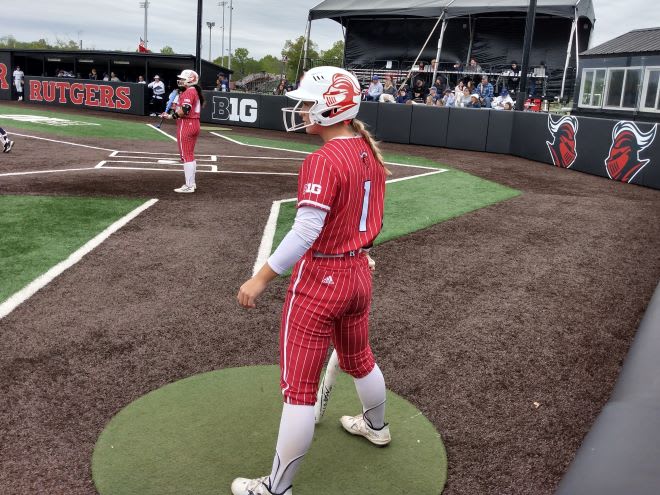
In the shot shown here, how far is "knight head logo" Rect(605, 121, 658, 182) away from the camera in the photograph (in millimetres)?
14508

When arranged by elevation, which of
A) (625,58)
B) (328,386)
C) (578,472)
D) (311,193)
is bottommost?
(328,386)

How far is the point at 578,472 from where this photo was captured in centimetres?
203

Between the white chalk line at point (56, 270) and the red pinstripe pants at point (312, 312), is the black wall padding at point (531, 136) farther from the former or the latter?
the red pinstripe pants at point (312, 312)

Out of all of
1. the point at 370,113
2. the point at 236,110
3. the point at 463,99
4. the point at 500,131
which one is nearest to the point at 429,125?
the point at 463,99

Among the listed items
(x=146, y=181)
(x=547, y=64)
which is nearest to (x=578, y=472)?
(x=146, y=181)

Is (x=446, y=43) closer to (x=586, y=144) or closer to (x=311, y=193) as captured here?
(x=586, y=144)

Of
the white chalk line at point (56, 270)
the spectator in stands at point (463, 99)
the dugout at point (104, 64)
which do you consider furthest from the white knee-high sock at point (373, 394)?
the dugout at point (104, 64)

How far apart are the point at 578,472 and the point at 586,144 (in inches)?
631

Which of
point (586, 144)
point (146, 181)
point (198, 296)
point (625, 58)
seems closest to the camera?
point (198, 296)

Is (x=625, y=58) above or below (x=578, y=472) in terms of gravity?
above

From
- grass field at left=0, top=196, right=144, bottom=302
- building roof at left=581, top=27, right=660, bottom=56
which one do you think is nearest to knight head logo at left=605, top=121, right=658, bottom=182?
building roof at left=581, top=27, right=660, bottom=56

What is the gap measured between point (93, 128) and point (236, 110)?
6.99m

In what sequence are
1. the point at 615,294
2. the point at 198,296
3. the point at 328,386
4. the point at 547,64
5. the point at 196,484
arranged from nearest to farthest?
the point at 196,484 < the point at 328,386 < the point at 198,296 < the point at 615,294 < the point at 547,64

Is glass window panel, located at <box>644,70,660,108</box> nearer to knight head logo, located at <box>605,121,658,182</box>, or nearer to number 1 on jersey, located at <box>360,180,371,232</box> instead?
knight head logo, located at <box>605,121,658,182</box>
